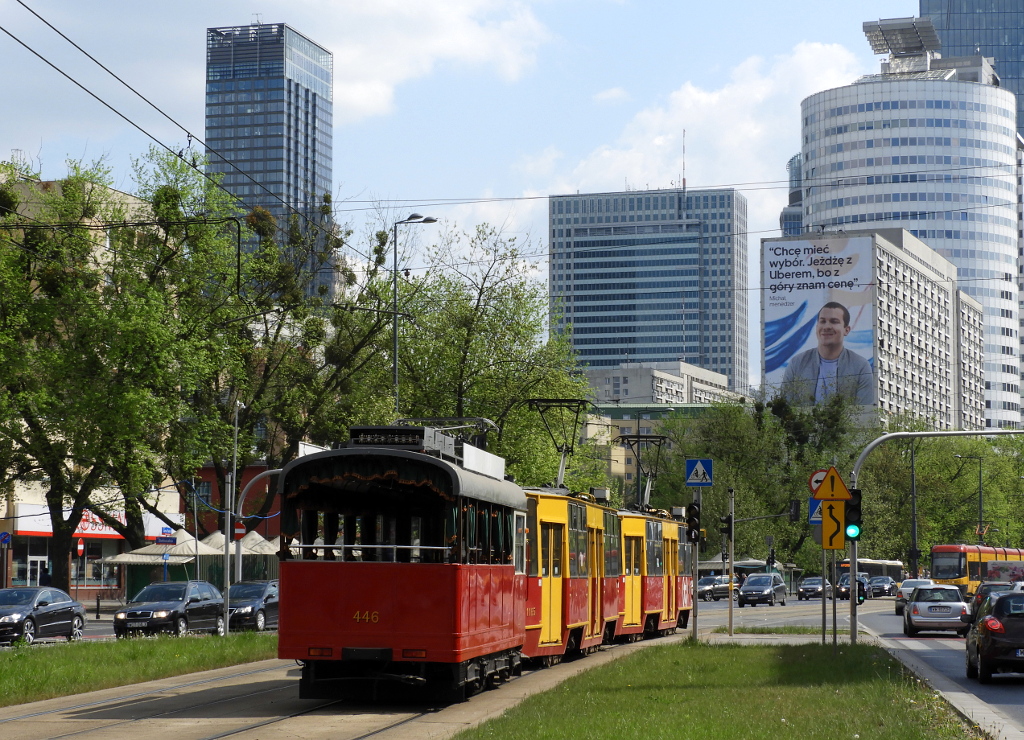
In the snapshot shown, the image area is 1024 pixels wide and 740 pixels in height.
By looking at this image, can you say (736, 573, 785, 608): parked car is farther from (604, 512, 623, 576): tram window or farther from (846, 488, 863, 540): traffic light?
(846, 488, 863, 540): traffic light

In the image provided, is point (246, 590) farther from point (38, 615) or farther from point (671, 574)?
point (671, 574)

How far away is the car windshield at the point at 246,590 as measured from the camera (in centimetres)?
3950

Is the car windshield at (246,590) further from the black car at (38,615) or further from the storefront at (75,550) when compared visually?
the storefront at (75,550)

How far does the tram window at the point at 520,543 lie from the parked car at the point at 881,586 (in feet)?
234

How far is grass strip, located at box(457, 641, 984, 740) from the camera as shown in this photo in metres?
12.6

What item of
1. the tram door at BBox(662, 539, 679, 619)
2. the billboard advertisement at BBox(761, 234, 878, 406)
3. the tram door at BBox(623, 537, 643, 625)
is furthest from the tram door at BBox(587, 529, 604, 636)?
the billboard advertisement at BBox(761, 234, 878, 406)

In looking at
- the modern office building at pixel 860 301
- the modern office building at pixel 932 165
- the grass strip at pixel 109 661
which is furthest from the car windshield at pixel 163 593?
the modern office building at pixel 932 165

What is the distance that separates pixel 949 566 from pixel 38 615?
2087 inches

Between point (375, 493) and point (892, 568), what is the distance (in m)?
86.1

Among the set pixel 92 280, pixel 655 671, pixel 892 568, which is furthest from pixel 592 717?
pixel 892 568

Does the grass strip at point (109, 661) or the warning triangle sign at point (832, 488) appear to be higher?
the warning triangle sign at point (832, 488)

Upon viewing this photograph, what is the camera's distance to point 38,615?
108ft

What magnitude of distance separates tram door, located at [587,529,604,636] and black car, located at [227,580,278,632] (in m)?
13.3

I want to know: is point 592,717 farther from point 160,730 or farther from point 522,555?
point 522,555
